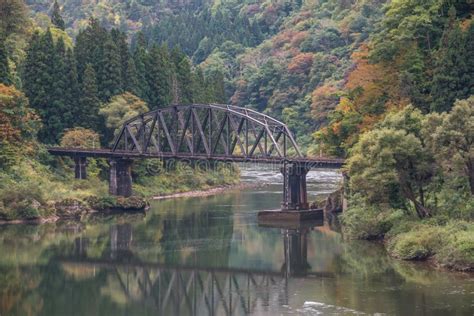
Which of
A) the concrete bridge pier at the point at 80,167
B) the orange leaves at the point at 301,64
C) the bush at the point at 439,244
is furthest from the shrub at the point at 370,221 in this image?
the orange leaves at the point at 301,64

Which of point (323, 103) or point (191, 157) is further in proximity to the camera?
point (323, 103)

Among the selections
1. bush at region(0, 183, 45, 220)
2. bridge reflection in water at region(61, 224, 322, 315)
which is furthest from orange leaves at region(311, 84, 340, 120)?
bridge reflection in water at region(61, 224, 322, 315)

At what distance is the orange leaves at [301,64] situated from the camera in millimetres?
169625

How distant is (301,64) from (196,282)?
4627 inches

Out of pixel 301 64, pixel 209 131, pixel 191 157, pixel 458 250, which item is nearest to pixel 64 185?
pixel 191 157

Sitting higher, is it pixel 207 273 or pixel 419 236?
pixel 419 236

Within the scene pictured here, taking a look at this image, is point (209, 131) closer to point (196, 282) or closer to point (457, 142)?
point (457, 142)

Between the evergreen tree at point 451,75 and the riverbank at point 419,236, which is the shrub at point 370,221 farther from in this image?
the evergreen tree at point 451,75

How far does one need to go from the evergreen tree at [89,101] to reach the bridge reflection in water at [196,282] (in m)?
38.3

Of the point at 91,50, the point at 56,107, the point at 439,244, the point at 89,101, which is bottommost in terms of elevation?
the point at 439,244

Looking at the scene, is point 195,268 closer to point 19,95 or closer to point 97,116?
point 19,95

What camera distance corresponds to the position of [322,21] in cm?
18525

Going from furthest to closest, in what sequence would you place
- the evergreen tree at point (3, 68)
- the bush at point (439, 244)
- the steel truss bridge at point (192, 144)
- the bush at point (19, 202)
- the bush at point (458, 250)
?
the evergreen tree at point (3, 68) → the steel truss bridge at point (192, 144) → the bush at point (19, 202) → the bush at point (439, 244) → the bush at point (458, 250)

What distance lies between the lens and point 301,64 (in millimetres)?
170000
